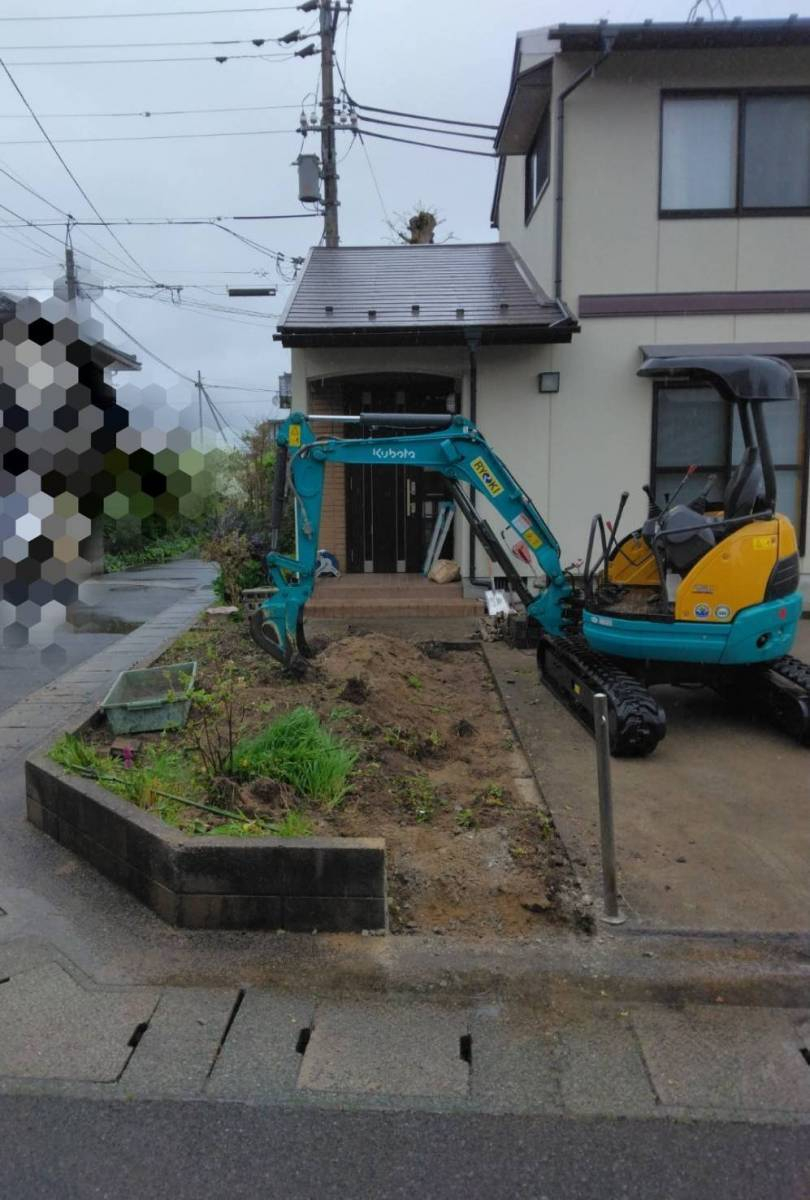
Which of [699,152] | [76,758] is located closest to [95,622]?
[76,758]

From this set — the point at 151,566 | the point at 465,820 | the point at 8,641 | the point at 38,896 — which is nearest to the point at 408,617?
the point at 465,820

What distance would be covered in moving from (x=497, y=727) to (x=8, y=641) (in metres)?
4.25

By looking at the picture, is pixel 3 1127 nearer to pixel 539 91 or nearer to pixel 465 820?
pixel 465 820

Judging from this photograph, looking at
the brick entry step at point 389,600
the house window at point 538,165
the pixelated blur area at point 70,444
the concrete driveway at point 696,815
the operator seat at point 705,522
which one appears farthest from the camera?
the house window at point 538,165

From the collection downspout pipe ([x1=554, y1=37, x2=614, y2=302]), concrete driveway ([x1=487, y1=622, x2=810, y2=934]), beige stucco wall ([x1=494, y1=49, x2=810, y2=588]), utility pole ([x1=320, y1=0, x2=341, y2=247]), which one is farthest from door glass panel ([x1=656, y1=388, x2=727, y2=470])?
utility pole ([x1=320, y1=0, x2=341, y2=247])

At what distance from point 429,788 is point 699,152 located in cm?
924

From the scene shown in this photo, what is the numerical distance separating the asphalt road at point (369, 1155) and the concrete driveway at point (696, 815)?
4.14 ft

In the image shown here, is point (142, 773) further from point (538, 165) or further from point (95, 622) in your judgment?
point (538, 165)

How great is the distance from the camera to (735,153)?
10883 mm

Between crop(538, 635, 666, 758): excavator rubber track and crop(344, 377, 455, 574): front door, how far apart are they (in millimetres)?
5235

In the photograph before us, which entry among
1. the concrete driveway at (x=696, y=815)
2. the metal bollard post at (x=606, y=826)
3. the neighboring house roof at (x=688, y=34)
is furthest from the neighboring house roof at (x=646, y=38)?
the metal bollard post at (x=606, y=826)

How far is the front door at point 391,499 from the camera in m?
12.8

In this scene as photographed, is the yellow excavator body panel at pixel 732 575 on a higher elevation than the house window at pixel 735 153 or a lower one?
lower

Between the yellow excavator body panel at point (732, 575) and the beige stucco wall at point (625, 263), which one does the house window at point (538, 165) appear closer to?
the beige stucco wall at point (625, 263)
